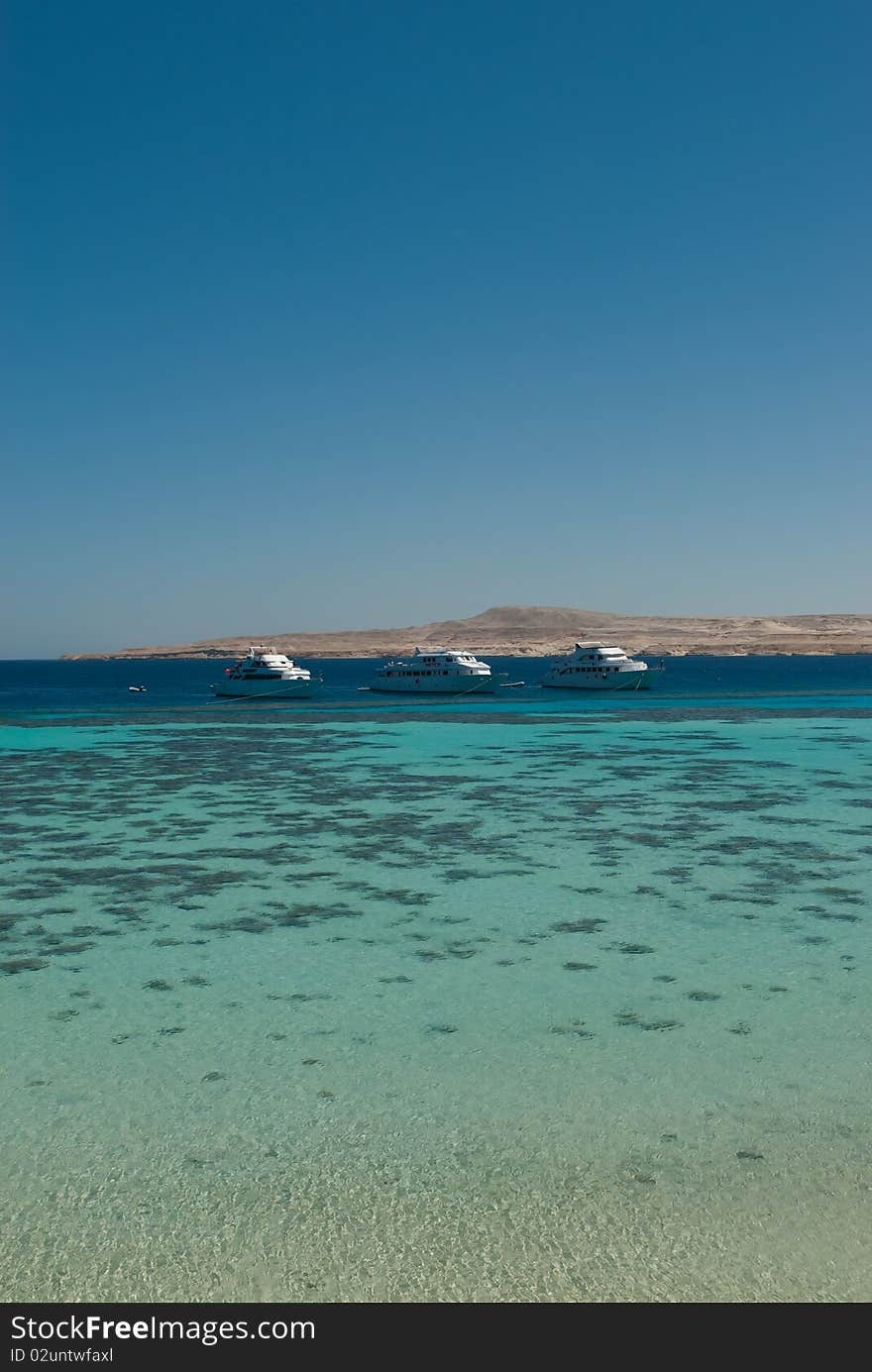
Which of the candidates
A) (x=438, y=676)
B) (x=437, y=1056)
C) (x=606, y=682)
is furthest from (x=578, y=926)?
(x=606, y=682)

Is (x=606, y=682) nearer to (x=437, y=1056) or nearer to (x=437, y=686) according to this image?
(x=437, y=686)

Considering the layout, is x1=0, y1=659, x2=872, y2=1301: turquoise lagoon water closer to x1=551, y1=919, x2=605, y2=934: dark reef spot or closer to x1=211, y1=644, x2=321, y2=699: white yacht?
x1=551, y1=919, x2=605, y2=934: dark reef spot

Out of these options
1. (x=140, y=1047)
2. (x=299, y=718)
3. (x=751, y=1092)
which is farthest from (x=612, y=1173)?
(x=299, y=718)

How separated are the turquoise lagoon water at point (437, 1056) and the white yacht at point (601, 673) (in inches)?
3570

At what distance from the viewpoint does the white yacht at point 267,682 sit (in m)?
Result: 120

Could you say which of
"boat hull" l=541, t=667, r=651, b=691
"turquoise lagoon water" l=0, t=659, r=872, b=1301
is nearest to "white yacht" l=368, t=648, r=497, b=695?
"boat hull" l=541, t=667, r=651, b=691

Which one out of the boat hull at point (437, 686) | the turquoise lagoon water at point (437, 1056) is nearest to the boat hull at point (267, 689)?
the boat hull at point (437, 686)

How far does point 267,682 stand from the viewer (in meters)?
120

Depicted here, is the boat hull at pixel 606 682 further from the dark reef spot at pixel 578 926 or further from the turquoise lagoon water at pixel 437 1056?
the dark reef spot at pixel 578 926

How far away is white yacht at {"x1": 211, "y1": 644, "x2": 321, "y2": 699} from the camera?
119688 millimetres

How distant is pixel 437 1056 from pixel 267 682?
4256 inches
